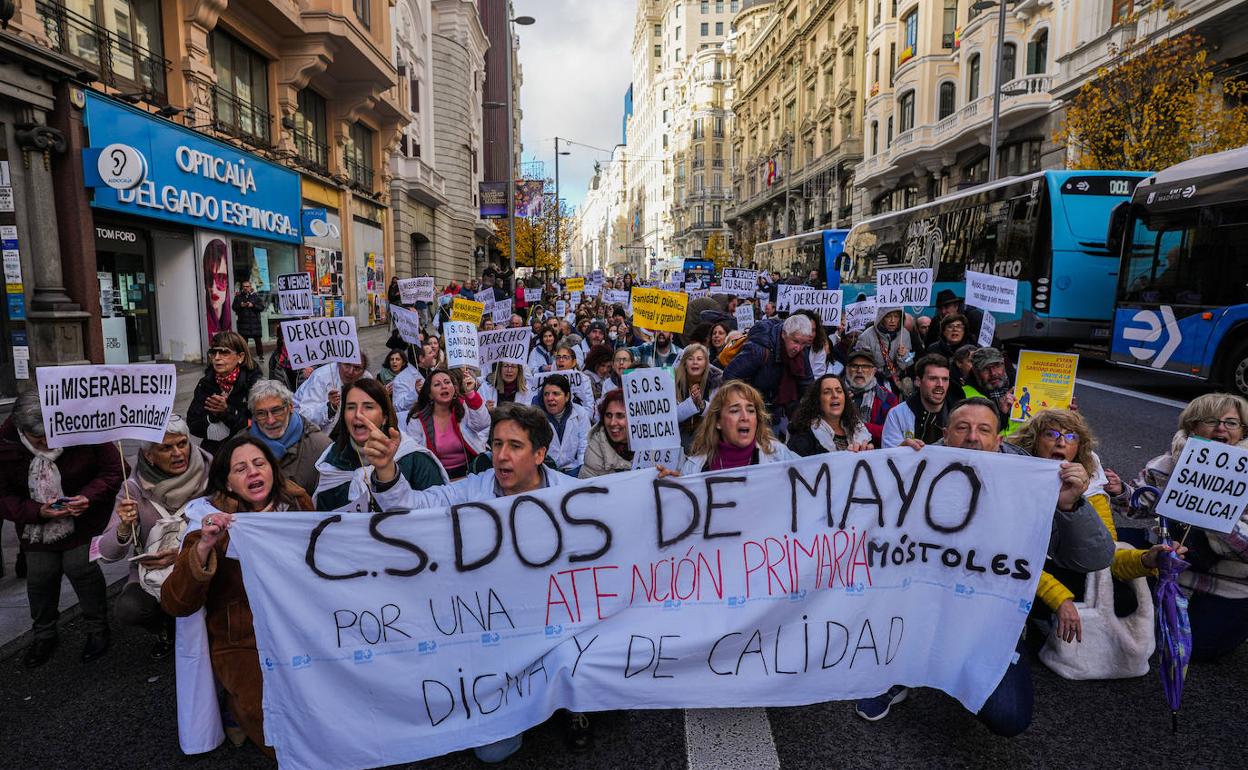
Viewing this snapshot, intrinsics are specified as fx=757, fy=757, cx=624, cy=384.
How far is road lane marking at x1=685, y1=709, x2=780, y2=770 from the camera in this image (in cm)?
295

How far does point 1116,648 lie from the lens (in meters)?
3.53

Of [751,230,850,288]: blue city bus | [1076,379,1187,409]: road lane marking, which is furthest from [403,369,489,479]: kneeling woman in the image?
[751,230,850,288]: blue city bus

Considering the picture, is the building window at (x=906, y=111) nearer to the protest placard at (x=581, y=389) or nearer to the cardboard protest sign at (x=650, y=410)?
the protest placard at (x=581, y=389)

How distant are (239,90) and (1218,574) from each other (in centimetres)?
1896

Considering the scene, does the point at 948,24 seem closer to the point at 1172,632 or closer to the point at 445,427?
the point at 445,427

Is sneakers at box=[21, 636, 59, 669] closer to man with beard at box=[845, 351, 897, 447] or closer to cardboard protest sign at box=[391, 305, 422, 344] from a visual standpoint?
cardboard protest sign at box=[391, 305, 422, 344]

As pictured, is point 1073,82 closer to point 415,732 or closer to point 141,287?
point 141,287

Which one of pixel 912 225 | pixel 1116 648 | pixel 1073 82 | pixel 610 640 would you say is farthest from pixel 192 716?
pixel 1073 82

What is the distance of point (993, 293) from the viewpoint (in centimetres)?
745

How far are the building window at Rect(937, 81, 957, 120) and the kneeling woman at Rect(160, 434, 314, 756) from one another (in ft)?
125

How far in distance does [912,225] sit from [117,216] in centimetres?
1799

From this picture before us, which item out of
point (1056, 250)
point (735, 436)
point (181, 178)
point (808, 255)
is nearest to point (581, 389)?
point (735, 436)

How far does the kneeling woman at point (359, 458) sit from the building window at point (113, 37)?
10.3m

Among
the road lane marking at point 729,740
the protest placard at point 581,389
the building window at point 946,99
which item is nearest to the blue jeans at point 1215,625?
the road lane marking at point 729,740
